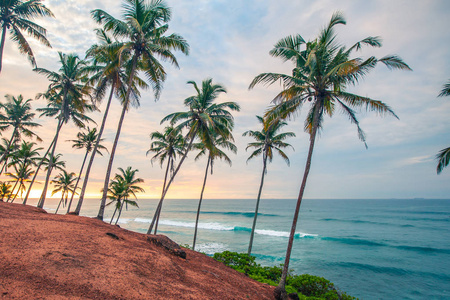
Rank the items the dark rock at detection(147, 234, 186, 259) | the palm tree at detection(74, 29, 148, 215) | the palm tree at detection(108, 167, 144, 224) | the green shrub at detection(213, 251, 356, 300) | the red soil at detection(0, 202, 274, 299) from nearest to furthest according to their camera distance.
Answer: the red soil at detection(0, 202, 274, 299), the dark rock at detection(147, 234, 186, 259), the green shrub at detection(213, 251, 356, 300), the palm tree at detection(74, 29, 148, 215), the palm tree at detection(108, 167, 144, 224)

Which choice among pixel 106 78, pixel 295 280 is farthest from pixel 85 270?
pixel 106 78

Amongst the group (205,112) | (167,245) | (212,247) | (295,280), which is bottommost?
(212,247)

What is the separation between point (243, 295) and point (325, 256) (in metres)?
24.8

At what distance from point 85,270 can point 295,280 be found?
399 inches

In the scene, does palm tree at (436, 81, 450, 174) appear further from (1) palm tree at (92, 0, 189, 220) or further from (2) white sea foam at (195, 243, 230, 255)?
(2) white sea foam at (195, 243, 230, 255)

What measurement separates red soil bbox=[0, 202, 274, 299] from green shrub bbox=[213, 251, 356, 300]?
3520mm

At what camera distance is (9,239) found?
499 centimetres

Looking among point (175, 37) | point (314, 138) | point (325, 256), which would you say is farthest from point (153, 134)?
point (325, 256)

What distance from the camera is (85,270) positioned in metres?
4.67

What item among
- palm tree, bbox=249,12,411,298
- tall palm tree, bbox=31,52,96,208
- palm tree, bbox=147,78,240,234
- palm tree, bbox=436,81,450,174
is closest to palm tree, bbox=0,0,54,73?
tall palm tree, bbox=31,52,96,208

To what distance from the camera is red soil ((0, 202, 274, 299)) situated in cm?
382

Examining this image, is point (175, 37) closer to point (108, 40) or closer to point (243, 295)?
point (108, 40)

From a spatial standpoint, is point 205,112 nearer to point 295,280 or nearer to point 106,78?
point 106,78

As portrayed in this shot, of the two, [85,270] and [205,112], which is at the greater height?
[205,112]
